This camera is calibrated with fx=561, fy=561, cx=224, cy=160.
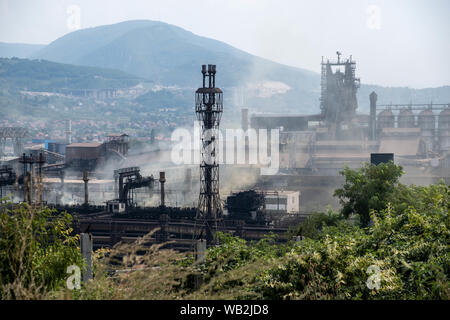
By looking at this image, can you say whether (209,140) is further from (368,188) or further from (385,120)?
(385,120)

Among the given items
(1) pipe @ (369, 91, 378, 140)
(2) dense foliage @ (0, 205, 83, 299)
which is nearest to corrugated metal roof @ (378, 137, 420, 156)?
(1) pipe @ (369, 91, 378, 140)

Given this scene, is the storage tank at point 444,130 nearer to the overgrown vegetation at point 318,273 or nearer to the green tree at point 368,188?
the green tree at point 368,188

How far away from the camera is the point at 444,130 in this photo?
260 ft

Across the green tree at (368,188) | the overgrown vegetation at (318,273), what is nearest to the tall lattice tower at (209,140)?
the green tree at (368,188)

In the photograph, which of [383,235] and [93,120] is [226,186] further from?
[93,120]

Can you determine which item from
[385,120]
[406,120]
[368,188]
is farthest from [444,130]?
[368,188]

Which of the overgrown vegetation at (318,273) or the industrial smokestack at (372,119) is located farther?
the industrial smokestack at (372,119)

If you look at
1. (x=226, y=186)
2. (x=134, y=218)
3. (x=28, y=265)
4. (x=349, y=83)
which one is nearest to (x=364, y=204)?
(x=28, y=265)

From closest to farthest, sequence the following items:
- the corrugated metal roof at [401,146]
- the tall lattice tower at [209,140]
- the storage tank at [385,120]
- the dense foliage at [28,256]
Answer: the dense foliage at [28,256] < the tall lattice tower at [209,140] < the corrugated metal roof at [401,146] < the storage tank at [385,120]

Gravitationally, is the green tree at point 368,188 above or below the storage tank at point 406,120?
below

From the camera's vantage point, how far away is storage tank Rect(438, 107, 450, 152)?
7821 centimetres

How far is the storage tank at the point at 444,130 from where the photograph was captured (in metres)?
78.2

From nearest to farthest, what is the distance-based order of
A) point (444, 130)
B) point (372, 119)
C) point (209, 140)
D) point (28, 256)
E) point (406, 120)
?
point (28, 256) → point (209, 140) → point (372, 119) → point (444, 130) → point (406, 120)

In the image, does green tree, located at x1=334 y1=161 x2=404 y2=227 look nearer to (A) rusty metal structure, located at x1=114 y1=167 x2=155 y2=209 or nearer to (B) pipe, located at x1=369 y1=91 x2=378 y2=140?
(A) rusty metal structure, located at x1=114 y1=167 x2=155 y2=209
